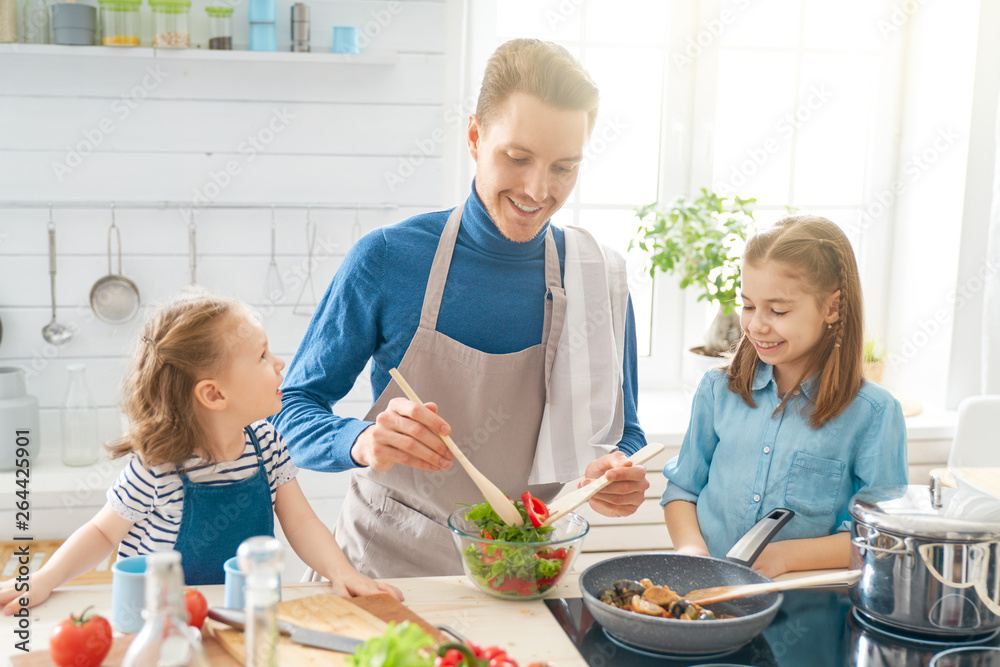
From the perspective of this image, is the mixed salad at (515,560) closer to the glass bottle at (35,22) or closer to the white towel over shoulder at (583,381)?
the white towel over shoulder at (583,381)

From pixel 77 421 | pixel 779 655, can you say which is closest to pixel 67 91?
pixel 77 421

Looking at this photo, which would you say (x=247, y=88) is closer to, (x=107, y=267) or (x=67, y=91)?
(x=67, y=91)

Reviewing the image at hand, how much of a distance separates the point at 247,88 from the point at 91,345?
860 millimetres

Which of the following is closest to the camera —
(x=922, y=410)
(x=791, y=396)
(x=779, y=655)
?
(x=779, y=655)

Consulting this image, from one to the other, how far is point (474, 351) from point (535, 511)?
371 millimetres

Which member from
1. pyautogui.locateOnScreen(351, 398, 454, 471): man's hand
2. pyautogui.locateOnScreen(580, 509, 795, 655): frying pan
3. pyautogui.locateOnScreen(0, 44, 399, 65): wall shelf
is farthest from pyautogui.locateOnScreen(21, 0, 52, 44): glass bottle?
pyautogui.locateOnScreen(580, 509, 795, 655): frying pan

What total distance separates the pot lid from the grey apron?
0.61 m

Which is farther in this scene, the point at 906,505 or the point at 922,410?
the point at 922,410

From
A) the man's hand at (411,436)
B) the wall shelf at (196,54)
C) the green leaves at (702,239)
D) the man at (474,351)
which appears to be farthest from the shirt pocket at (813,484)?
the wall shelf at (196,54)

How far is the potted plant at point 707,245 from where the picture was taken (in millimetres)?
2658

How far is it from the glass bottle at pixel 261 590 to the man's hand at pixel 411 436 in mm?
576

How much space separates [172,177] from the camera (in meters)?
2.43

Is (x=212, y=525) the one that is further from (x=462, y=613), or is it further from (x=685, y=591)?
(x=685, y=591)

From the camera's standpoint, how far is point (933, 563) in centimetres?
99
